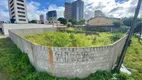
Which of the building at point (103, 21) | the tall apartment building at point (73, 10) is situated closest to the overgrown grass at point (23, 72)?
the building at point (103, 21)

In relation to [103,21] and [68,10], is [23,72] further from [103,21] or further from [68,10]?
[68,10]

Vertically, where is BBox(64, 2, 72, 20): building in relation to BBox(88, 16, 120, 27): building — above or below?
above

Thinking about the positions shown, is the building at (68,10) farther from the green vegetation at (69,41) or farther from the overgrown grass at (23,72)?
the overgrown grass at (23,72)

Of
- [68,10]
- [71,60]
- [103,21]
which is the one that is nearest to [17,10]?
[103,21]

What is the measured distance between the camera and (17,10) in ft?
111

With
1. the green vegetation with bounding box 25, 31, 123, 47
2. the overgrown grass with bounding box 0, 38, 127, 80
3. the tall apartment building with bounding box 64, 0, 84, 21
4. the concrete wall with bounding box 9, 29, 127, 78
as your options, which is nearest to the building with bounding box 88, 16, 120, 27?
the green vegetation with bounding box 25, 31, 123, 47

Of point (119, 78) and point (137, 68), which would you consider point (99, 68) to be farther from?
point (137, 68)

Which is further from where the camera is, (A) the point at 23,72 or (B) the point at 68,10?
(B) the point at 68,10

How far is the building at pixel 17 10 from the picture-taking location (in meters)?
33.4

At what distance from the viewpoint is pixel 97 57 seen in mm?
5227

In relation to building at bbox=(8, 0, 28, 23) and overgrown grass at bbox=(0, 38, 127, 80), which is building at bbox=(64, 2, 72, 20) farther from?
overgrown grass at bbox=(0, 38, 127, 80)

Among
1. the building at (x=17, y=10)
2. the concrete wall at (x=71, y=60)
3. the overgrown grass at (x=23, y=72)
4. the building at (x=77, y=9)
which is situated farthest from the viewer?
the building at (x=77, y=9)

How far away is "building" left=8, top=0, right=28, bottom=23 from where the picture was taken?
3342 centimetres

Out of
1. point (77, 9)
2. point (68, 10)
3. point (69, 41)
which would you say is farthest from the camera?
point (77, 9)
